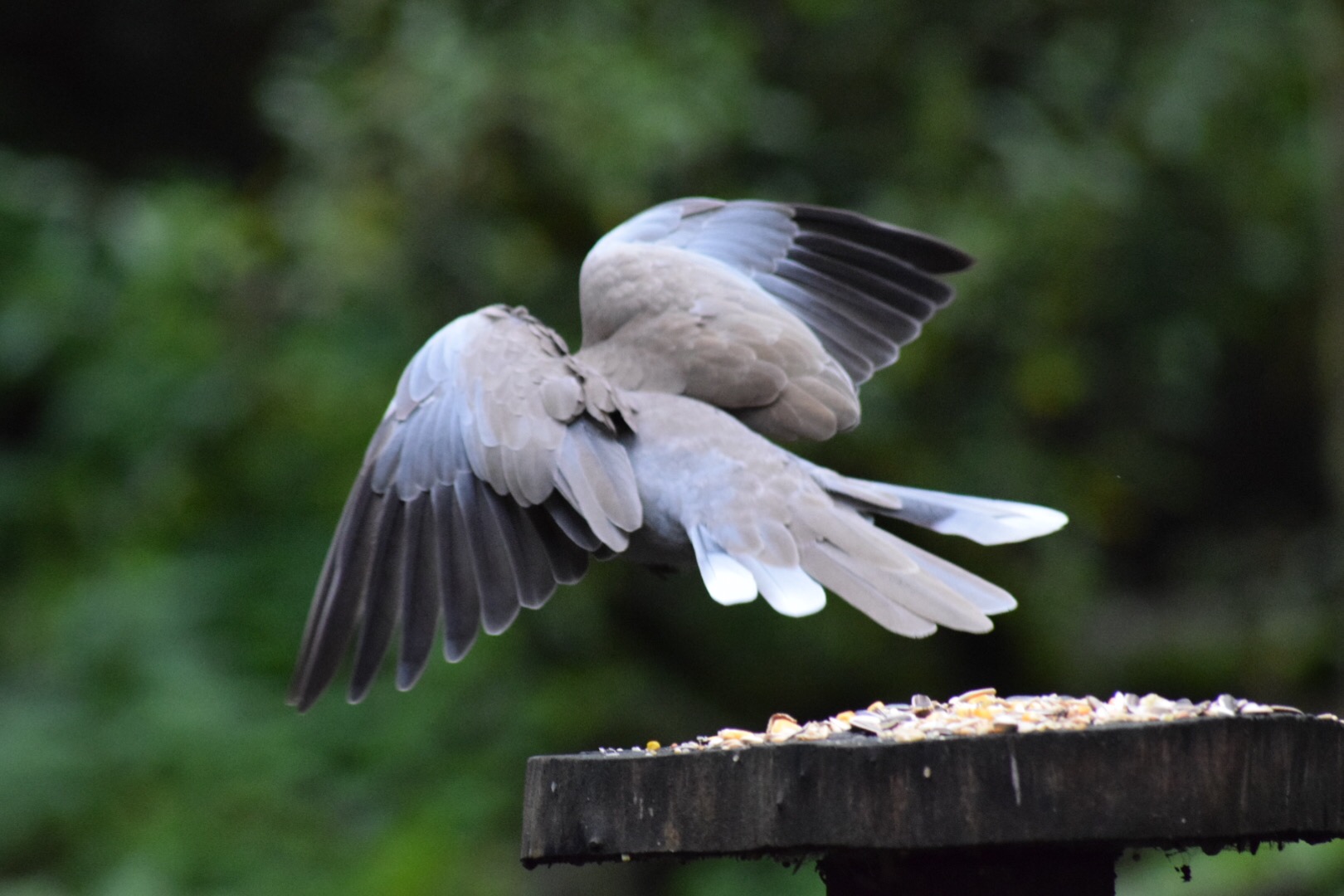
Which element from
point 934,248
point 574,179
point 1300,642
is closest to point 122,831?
point 574,179

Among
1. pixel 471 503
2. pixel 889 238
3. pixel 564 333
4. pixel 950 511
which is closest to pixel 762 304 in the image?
pixel 889 238

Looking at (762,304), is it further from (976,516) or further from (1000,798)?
(1000,798)

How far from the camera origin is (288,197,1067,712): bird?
299 cm

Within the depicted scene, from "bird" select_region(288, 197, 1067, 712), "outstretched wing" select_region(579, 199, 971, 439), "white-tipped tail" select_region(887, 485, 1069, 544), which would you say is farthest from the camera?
"outstretched wing" select_region(579, 199, 971, 439)

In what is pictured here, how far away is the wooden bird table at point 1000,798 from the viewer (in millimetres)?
1966

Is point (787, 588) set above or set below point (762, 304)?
below

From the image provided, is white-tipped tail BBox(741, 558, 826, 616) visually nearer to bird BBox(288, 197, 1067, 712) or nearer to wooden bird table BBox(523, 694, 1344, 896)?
bird BBox(288, 197, 1067, 712)

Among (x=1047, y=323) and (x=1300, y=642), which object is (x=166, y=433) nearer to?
(x=1047, y=323)

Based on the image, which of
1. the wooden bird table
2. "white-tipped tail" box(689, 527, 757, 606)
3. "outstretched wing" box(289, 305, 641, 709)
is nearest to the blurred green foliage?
"outstretched wing" box(289, 305, 641, 709)

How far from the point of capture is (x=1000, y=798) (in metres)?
1.98

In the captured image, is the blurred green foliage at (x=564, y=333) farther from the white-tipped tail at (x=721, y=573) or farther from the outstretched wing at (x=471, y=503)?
the white-tipped tail at (x=721, y=573)

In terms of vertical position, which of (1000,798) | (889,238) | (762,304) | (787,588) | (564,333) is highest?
(564,333)

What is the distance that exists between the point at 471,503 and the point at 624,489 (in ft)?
1.16

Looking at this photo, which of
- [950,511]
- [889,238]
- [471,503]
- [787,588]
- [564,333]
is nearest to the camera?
[787,588]
